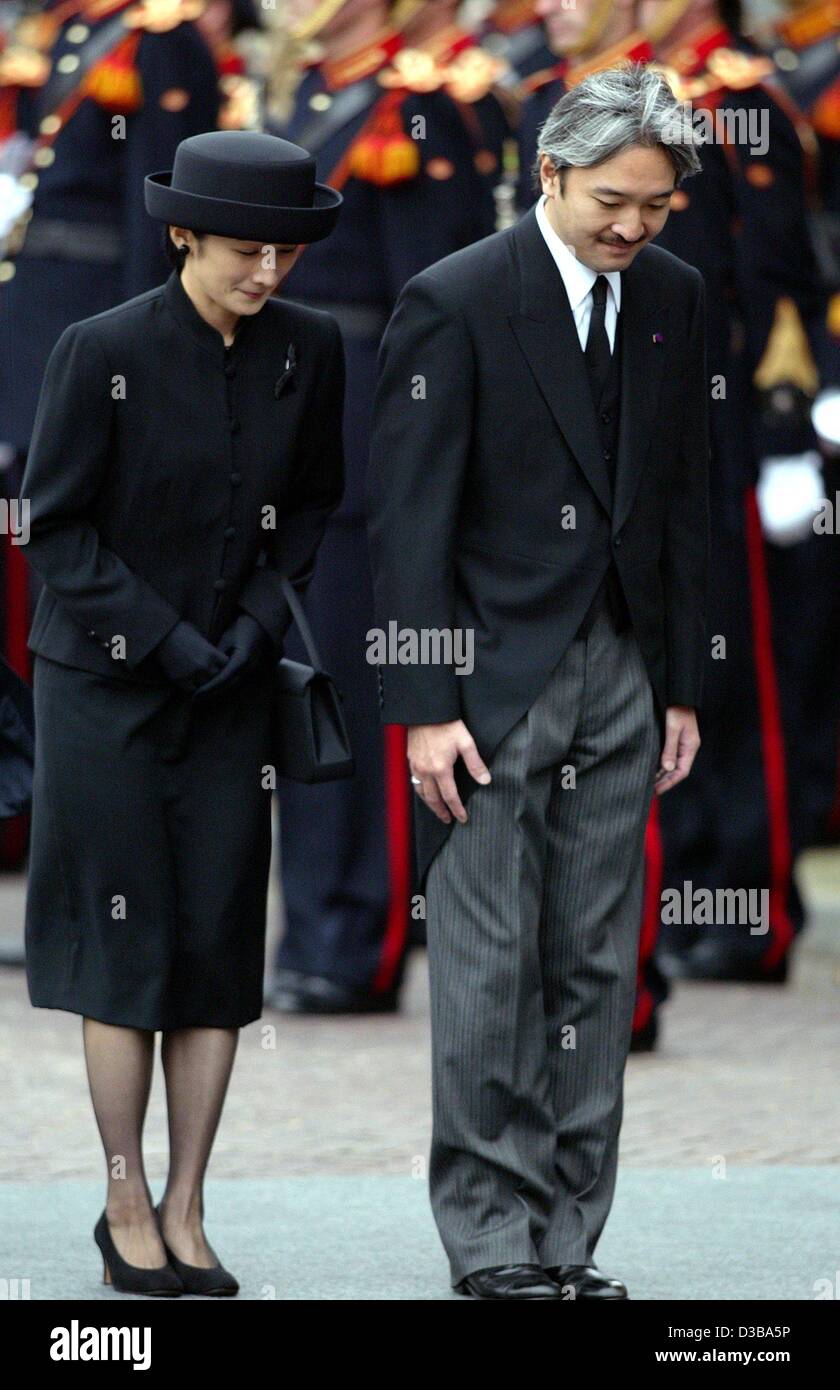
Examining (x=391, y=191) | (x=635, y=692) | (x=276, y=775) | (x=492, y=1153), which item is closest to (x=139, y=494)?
(x=276, y=775)

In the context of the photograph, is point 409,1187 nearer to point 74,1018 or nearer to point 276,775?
point 276,775

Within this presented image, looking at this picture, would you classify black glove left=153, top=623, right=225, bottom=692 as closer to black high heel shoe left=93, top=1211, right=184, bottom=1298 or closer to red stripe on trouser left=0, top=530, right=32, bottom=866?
black high heel shoe left=93, top=1211, right=184, bottom=1298

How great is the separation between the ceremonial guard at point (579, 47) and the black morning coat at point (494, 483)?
2.17 m

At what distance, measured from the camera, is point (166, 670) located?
4695 mm

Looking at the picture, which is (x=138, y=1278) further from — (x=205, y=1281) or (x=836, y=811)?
(x=836, y=811)

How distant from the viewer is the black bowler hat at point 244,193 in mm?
4613

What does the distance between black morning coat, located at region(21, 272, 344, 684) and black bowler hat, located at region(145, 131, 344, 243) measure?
0.16 m

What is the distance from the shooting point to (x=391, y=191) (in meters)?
7.35

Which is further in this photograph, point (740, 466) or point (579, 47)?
point (740, 466)

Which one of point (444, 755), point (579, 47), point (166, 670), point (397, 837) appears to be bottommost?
point (397, 837)

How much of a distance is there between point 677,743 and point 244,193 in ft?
3.62

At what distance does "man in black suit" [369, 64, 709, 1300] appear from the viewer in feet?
15.3

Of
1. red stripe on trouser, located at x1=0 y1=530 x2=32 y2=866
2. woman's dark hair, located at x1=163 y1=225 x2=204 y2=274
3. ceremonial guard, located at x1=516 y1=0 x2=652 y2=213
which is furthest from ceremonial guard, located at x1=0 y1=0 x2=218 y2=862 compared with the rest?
woman's dark hair, located at x1=163 y1=225 x2=204 y2=274

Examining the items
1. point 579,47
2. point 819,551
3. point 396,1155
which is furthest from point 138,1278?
point 819,551
